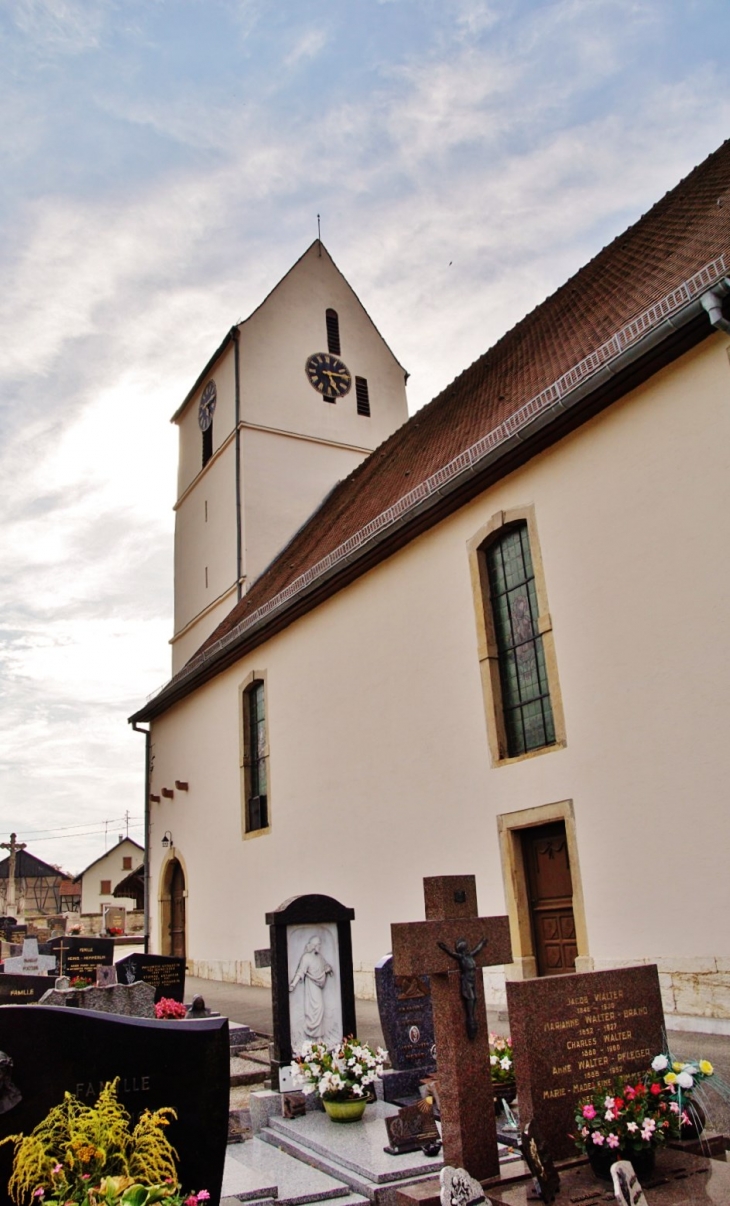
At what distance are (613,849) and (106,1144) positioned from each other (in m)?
6.11

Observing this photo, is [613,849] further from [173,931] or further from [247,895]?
[173,931]

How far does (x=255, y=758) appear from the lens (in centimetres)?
1573

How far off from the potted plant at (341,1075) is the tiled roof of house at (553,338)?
7703mm

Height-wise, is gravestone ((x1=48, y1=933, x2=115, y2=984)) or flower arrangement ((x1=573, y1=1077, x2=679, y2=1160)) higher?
gravestone ((x1=48, y1=933, x2=115, y2=984))

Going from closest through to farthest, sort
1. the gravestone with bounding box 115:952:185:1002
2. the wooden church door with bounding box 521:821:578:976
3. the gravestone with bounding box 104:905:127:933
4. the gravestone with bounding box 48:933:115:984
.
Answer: the wooden church door with bounding box 521:821:578:976 → the gravestone with bounding box 115:952:185:1002 → the gravestone with bounding box 48:933:115:984 → the gravestone with bounding box 104:905:127:933

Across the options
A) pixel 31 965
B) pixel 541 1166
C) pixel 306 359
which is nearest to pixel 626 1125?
pixel 541 1166

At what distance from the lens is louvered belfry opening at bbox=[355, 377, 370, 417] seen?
23188 mm

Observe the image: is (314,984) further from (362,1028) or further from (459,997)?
(459,997)

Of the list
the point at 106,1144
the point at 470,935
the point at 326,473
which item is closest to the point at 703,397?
the point at 470,935

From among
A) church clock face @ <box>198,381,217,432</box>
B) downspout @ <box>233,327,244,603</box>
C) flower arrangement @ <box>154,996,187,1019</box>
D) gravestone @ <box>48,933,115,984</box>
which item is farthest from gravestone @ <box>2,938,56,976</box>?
church clock face @ <box>198,381,217,432</box>

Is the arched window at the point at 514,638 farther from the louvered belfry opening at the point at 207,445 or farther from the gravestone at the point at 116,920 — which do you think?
the gravestone at the point at 116,920

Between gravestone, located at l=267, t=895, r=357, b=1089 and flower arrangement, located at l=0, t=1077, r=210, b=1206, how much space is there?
3.68 meters

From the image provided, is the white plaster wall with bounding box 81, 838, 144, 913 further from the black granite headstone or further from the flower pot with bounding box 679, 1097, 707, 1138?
the flower pot with bounding box 679, 1097, 707, 1138

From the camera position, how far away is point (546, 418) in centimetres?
941
